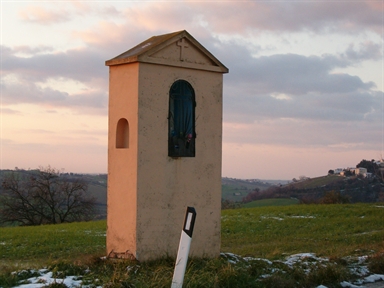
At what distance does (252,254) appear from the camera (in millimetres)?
12258

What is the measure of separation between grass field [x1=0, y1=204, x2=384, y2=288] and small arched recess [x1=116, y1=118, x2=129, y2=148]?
209cm

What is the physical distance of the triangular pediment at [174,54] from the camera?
9.07 m

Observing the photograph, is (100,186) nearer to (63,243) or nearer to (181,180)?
(63,243)

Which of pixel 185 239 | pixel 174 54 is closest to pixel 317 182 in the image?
pixel 174 54

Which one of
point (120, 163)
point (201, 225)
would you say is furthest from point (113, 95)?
point (201, 225)

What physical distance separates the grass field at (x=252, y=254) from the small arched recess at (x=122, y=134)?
209cm

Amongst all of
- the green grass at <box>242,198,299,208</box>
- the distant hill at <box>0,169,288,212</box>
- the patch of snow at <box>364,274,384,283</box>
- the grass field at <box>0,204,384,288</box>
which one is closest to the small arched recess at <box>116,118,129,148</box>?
the grass field at <box>0,204,384,288</box>

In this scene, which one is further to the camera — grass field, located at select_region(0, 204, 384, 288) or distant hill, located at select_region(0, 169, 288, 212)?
distant hill, located at select_region(0, 169, 288, 212)

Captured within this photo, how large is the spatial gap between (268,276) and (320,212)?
54.0ft

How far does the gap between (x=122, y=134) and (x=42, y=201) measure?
33.7 meters

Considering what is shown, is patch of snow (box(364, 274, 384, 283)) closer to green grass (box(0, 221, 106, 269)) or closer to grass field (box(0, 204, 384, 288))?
grass field (box(0, 204, 384, 288))

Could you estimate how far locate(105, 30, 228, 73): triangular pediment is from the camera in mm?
9070

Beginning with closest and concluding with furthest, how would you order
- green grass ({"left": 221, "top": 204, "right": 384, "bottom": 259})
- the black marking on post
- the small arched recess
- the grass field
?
the black marking on post < the grass field < the small arched recess < green grass ({"left": 221, "top": 204, "right": 384, "bottom": 259})

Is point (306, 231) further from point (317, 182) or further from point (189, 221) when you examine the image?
point (317, 182)
